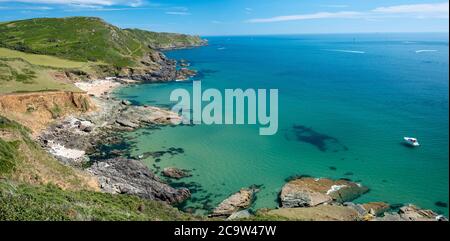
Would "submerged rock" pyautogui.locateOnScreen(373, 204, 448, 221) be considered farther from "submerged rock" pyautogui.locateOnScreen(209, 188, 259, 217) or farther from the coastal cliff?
the coastal cliff

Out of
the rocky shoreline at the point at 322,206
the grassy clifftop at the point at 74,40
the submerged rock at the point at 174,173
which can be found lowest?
the rocky shoreline at the point at 322,206

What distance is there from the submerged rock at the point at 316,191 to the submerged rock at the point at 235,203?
3.62 m

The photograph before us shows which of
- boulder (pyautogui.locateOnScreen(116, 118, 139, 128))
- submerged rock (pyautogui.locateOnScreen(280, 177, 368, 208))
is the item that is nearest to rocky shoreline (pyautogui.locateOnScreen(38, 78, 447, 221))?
submerged rock (pyautogui.locateOnScreen(280, 177, 368, 208))

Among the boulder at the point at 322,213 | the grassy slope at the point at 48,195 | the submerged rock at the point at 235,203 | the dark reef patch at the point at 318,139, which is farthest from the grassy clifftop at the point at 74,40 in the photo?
the boulder at the point at 322,213

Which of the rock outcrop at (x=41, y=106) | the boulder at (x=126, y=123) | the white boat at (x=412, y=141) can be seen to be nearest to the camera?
the rock outcrop at (x=41, y=106)

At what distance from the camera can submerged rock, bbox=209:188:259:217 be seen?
36.6m

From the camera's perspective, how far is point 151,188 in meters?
39.5

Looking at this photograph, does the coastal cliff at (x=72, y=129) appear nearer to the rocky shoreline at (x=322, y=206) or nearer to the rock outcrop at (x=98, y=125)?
the rock outcrop at (x=98, y=125)

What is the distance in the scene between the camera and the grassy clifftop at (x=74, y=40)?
119 m

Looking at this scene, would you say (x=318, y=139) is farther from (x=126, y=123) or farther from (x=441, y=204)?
(x=126, y=123)

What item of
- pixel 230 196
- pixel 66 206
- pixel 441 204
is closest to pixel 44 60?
pixel 230 196

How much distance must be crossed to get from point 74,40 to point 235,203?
120316 mm

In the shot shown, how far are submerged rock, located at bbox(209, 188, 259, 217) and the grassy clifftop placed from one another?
8747 centimetres
